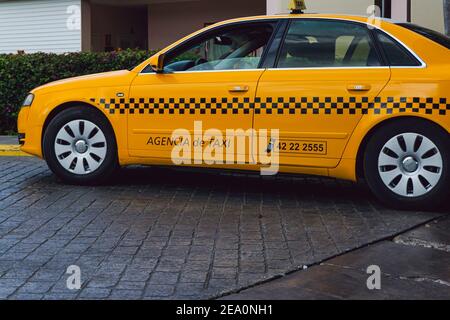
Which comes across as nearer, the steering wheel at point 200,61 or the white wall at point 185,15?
the steering wheel at point 200,61

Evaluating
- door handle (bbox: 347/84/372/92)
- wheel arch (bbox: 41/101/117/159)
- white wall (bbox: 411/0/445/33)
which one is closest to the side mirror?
wheel arch (bbox: 41/101/117/159)

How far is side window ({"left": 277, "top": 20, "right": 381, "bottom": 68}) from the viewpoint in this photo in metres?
6.27

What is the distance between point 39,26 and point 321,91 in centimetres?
1310

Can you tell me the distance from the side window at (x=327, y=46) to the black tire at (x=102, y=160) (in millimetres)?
1827

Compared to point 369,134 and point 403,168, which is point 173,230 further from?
point 403,168

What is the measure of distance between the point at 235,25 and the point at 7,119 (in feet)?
19.2

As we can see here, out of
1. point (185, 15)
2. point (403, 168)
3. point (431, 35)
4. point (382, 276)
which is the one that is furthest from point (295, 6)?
point (185, 15)

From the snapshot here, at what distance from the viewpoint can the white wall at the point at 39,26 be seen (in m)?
17.4

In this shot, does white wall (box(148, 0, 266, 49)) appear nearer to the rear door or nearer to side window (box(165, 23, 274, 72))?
side window (box(165, 23, 274, 72))

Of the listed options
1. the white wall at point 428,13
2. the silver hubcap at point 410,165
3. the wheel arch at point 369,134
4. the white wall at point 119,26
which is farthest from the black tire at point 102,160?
the white wall at point 119,26

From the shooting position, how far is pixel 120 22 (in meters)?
20.2

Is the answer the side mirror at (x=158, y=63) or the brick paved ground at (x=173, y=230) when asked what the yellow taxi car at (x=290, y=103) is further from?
the brick paved ground at (x=173, y=230)

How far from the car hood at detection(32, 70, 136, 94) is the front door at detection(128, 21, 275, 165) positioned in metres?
0.14
